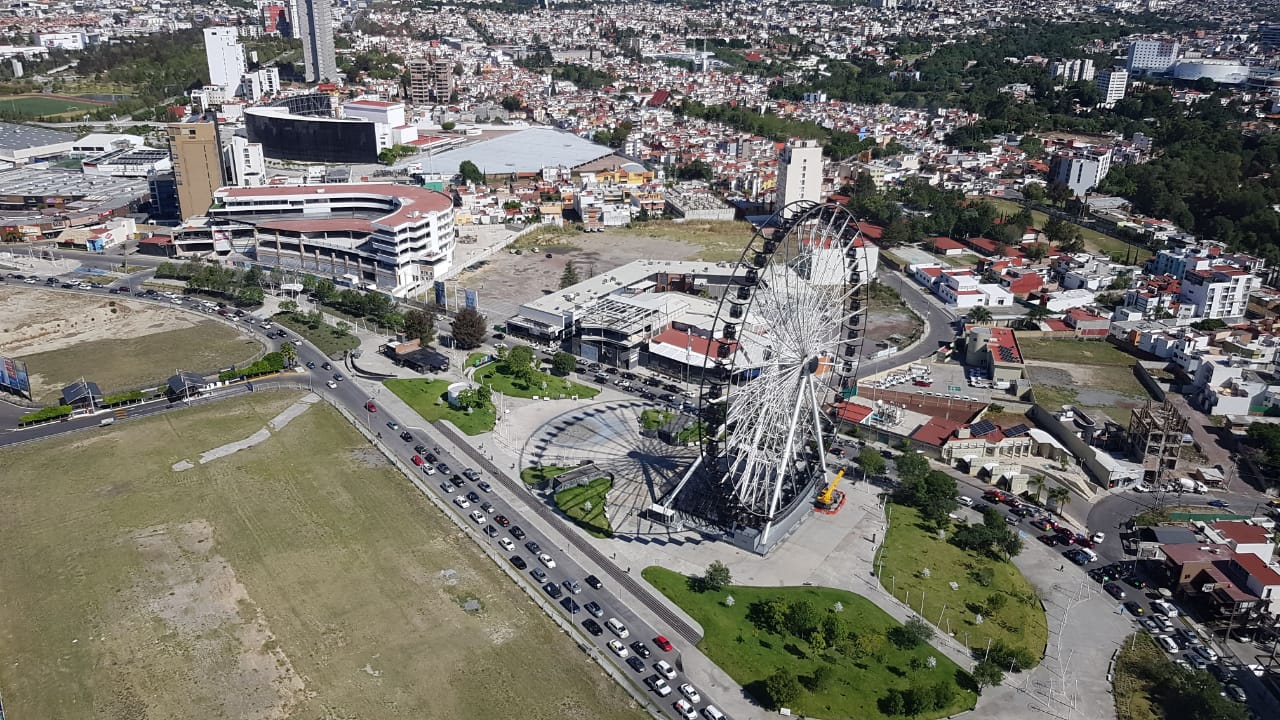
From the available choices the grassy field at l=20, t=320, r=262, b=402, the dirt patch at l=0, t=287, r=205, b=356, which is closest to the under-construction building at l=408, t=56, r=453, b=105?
the dirt patch at l=0, t=287, r=205, b=356

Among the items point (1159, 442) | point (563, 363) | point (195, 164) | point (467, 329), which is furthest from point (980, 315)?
point (195, 164)

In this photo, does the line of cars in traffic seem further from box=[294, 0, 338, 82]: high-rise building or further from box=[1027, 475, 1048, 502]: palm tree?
box=[294, 0, 338, 82]: high-rise building

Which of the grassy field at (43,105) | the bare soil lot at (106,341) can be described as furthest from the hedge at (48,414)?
the grassy field at (43,105)

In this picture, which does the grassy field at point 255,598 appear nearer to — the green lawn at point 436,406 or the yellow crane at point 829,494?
the green lawn at point 436,406

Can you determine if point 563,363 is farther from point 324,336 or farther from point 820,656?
point 820,656

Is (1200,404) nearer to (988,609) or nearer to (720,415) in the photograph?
(988,609)

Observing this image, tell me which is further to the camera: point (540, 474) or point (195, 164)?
point (195, 164)

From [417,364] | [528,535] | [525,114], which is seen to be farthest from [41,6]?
→ [528,535]
